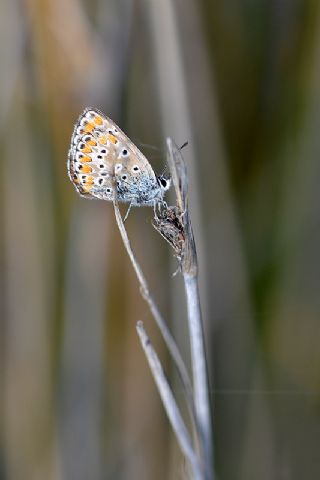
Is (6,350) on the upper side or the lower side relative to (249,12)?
lower

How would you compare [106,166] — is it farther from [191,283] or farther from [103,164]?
[191,283]

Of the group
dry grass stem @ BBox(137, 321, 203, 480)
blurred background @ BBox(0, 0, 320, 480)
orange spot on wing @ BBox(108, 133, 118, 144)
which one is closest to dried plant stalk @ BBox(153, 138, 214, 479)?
dry grass stem @ BBox(137, 321, 203, 480)

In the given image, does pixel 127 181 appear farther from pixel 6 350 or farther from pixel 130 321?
pixel 6 350

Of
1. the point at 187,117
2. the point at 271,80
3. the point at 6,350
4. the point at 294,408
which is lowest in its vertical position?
the point at 294,408

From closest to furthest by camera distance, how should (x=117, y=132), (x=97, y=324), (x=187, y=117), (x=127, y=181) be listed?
1. (x=117, y=132)
2. (x=127, y=181)
3. (x=187, y=117)
4. (x=97, y=324)

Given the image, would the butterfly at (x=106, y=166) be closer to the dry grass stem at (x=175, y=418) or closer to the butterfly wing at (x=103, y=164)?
the butterfly wing at (x=103, y=164)

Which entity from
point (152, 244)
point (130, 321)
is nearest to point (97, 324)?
point (130, 321)

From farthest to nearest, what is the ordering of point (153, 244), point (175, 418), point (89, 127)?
point (153, 244)
point (89, 127)
point (175, 418)

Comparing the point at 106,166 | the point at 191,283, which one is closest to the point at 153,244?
the point at 106,166
